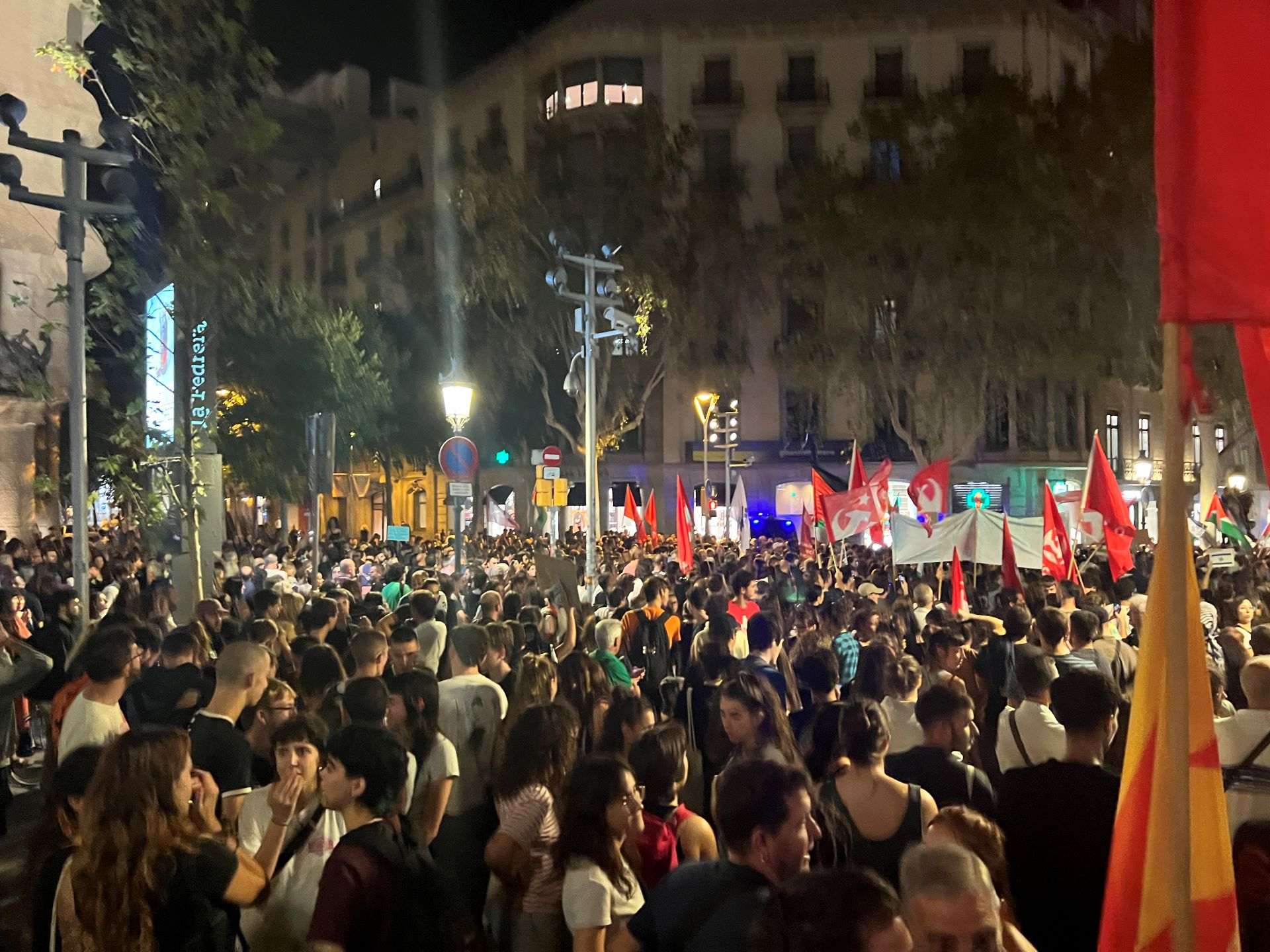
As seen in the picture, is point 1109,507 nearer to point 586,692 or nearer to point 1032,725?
point 1032,725

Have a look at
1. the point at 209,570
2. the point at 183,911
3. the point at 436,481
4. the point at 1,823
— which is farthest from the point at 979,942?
the point at 436,481

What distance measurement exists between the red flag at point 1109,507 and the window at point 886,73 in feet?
113

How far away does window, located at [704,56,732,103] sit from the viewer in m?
43.8

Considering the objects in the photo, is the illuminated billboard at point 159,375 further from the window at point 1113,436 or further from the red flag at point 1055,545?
the window at point 1113,436

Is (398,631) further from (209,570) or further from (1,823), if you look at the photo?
(209,570)

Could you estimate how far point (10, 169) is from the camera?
1040 centimetres

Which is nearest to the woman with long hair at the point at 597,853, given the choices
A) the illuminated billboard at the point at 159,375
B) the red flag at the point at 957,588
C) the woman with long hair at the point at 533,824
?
the woman with long hair at the point at 533,824

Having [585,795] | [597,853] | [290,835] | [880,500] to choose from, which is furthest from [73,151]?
[880,500]

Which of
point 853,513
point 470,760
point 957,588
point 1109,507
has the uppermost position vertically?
point 1109,507

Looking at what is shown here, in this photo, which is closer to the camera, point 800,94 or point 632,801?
point 632,801

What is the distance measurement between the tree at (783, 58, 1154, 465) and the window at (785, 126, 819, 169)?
10668mm

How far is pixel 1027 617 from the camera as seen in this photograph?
778 centimetres

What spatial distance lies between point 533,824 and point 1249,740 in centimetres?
265

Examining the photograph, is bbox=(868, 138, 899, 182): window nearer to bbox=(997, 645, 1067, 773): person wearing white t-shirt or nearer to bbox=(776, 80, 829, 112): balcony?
bbox=(776, 80, 829, 112): balcony
